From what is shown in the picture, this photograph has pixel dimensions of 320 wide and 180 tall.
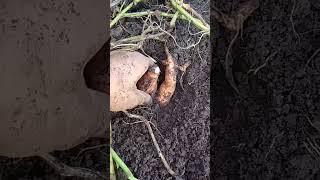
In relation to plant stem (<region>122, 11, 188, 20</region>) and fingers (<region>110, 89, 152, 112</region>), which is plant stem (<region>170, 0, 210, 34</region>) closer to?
plant stem (<region>122, 11, 188, 20</region>)

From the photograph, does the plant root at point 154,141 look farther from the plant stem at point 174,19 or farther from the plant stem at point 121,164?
the plant stem at point 174,19

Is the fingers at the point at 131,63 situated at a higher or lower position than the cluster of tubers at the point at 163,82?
higher

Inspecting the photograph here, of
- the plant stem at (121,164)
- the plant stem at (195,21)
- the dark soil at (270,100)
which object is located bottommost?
the plant stem at (121,164)

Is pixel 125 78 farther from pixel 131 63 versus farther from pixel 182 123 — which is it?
pixel 182 123

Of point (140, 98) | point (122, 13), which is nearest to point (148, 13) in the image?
point (122, 13)

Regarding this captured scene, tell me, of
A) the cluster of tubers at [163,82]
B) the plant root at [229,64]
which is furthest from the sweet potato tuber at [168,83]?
the plant root at [229,64]

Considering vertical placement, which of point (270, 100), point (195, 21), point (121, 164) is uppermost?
point (195, 21)

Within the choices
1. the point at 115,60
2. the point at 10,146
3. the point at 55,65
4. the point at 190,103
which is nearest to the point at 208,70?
the point at 190,103
